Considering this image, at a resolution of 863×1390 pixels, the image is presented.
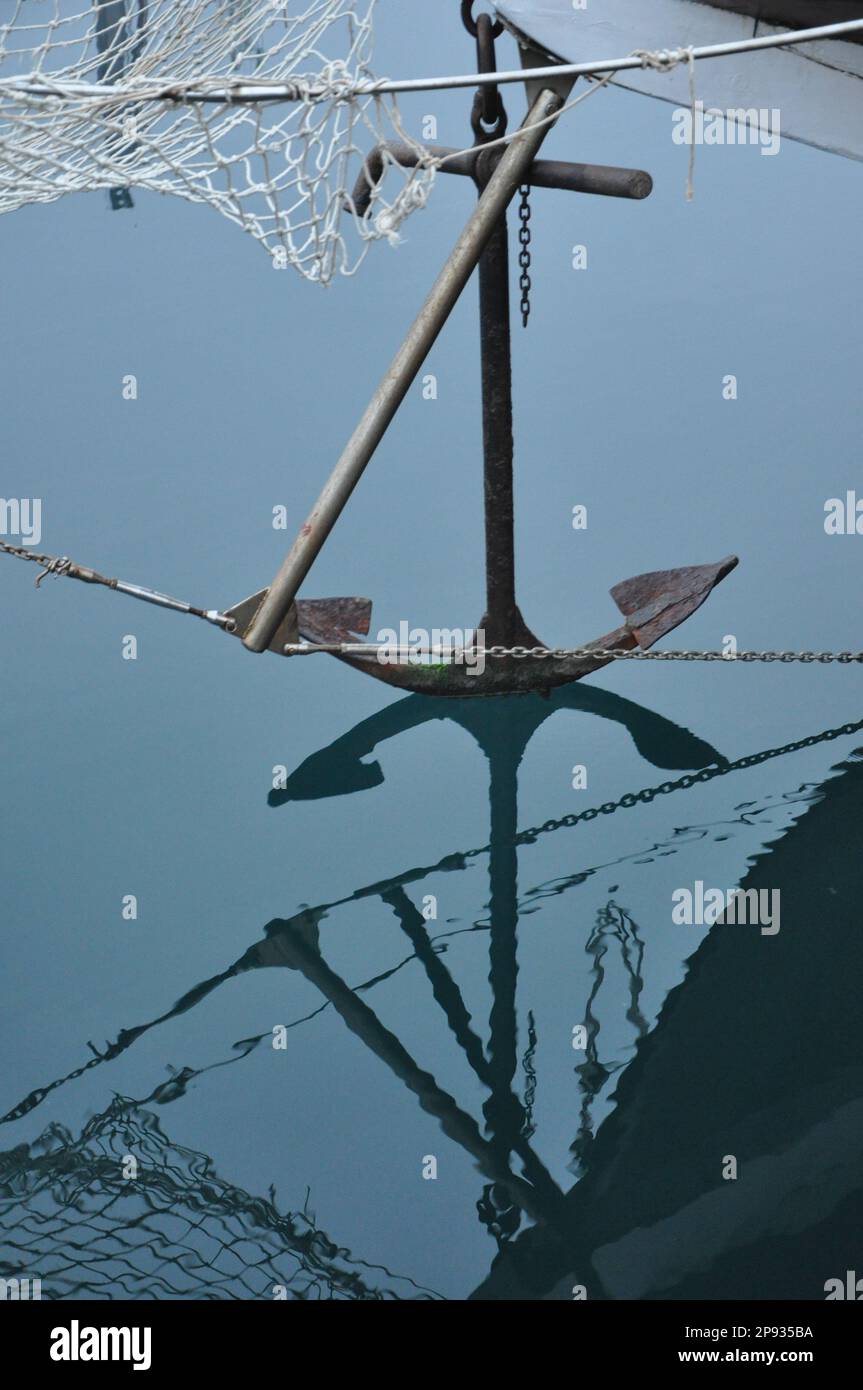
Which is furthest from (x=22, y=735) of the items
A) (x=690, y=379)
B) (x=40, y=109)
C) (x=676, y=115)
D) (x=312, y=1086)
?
(x=676, y=115)

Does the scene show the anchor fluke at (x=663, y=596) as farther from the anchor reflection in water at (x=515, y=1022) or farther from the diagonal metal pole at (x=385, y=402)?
the diagonal metal pole at (x=385, y=402)

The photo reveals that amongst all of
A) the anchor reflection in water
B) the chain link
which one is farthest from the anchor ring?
the anchor reflection in water

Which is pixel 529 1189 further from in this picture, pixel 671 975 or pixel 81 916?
pixel 81 916

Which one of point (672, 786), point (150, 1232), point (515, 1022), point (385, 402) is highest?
point (385, 402)

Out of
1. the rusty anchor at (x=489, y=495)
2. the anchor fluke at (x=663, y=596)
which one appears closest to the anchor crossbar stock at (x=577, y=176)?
the rusty anchor at (x=489, y=495)

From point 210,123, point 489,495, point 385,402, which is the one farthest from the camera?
point 489,495

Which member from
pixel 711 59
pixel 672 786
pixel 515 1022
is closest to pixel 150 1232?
pixel 515 1022

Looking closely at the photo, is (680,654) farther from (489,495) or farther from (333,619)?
(333,619)
